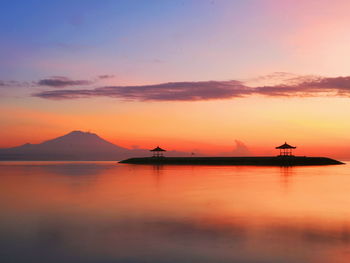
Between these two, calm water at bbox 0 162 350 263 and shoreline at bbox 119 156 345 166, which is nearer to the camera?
calm water at bbox 0 162 350 263

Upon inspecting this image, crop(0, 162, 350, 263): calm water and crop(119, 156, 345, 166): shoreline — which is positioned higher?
crop(119, 156, 345, 166): shoreline

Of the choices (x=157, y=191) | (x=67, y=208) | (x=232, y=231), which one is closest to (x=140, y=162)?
(x=157, y=191)

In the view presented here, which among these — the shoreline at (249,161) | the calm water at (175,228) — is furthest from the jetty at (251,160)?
the calm water at (175,228)

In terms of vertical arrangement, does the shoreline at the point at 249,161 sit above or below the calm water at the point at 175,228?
above

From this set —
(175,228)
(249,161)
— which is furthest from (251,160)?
(175,228)

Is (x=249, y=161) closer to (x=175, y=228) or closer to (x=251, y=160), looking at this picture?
(x=251, y=160)

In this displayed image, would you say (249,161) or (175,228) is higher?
(249,161)

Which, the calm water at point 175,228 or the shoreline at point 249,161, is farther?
the shoreline at point 249,161

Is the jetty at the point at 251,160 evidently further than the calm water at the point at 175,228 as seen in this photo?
Yes

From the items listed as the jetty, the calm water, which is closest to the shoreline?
the jetty

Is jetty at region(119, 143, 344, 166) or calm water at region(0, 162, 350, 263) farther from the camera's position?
jetty at region(119, 143, 344, 166)

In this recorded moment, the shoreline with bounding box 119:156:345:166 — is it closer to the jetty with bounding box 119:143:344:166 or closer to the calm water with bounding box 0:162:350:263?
the jetty with bounding box 119:143:344:166

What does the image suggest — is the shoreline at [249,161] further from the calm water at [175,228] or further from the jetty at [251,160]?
the calm water at [175,228]

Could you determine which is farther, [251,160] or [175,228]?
[251,160]
